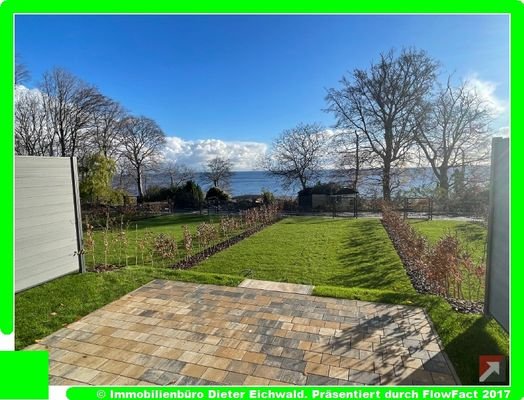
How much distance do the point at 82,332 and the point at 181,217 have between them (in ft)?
38.2

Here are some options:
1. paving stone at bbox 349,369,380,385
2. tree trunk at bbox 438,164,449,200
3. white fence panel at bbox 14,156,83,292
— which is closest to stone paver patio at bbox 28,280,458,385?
paving stone at bbox 349,369,380,385

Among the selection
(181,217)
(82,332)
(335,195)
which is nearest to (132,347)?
(82,332)

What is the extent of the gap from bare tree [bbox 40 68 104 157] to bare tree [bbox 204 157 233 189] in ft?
26.7

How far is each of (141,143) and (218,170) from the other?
A: 619 cm

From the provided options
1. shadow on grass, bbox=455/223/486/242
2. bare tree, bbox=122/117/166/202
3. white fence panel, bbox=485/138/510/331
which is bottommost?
shadow on grass, bbox=455/223/486/242

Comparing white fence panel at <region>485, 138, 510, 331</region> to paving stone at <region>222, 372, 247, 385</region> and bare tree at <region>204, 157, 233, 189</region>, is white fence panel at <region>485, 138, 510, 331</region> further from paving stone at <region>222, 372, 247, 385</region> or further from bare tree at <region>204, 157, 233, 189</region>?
bare tree at <region>204, 157, 233, 189</region>

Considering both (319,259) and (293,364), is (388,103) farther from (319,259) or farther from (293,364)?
(293,364)

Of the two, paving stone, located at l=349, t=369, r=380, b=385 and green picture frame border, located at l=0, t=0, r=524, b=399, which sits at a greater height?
green picture frame border, located at l=0, t=0, r=524, b=399

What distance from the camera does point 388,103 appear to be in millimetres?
17391

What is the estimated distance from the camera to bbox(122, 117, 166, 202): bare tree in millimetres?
23453

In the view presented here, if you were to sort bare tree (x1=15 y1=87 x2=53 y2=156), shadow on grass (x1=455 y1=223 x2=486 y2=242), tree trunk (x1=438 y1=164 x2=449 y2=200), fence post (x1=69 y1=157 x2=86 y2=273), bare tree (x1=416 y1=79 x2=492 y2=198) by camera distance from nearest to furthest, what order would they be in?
fence post (x1=69 y1=157 x2=86 y2=273)
shadow on grass (x1=455 y1=223 x2=486 y2=242)
bare tree (x1=416 y1=79 x2=492 y2=198)
tree trunk (x1=438 y1=164 x2=449 y2=200)
bare tree (x1=15 y1=87 x2=53 y2=156)

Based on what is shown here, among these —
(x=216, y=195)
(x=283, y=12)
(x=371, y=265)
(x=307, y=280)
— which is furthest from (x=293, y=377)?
(x=216, y=195)

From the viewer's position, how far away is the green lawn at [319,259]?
17.3ft

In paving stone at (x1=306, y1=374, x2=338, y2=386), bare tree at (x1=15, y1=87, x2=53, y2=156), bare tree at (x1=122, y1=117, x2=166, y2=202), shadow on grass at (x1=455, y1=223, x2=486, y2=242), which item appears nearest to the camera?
paving stone at (x1=306, y1=374, x2=338, y2=386)
